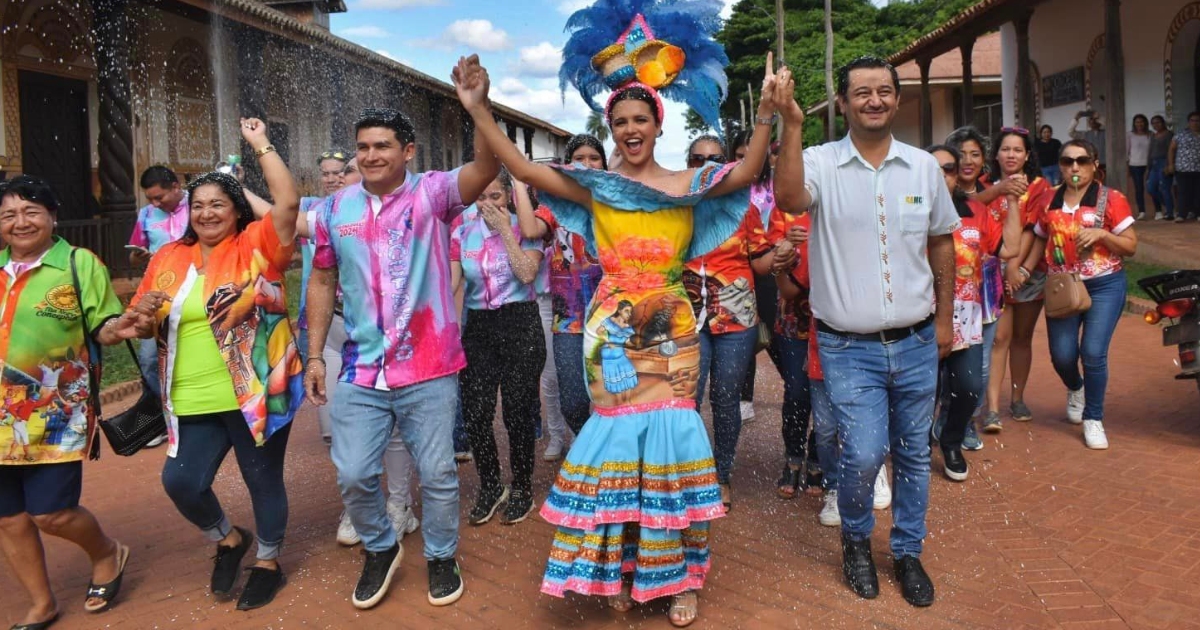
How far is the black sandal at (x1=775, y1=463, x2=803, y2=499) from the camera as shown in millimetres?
5309

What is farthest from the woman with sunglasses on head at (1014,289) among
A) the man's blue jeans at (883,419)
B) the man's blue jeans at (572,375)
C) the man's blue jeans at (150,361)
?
the man's blue jeans at (150,361)

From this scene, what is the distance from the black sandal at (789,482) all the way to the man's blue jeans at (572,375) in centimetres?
114

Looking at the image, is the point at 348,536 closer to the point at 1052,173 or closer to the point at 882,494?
the point at 882,494

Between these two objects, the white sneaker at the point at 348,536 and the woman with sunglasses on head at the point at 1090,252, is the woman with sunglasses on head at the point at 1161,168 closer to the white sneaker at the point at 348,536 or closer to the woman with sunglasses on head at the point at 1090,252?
the woman with sunglasses on head at the point at 1090,252

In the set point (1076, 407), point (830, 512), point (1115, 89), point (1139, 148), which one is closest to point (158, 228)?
point (830, 512)

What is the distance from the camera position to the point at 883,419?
3.92m

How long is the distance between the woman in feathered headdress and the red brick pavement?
11.7 inches

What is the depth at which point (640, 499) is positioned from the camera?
3.71 metres

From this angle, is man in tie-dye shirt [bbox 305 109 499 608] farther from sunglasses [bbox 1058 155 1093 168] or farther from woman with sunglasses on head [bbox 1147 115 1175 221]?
woman with sunglasses on head [bbox 1147 115 1175 221]

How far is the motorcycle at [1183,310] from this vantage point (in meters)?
5.91

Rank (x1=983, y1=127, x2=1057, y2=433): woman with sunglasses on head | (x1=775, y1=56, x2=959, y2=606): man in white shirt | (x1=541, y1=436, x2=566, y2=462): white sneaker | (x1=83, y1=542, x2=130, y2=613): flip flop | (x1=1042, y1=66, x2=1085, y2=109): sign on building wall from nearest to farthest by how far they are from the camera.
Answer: (x1=775, y1=56, x2=959, y2=606): man in white shirt
(x1=83, y1=542, x2=130, y2=613): flip flop
(x1=983, y1=127, x2=1057, y2=433): woman with sunglasses on head
(x1=541, y1=436, x2=566, y2=462): white sneaker
(x1=1042, y1=66, x2=1085, y2=109): sign on building wall

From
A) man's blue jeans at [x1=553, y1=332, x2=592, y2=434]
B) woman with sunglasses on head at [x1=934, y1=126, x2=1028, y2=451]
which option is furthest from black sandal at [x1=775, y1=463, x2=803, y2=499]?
man's blue jeans at [x1=553, y1=332, x2=592, y2=434]

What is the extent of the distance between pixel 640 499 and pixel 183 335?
197cm

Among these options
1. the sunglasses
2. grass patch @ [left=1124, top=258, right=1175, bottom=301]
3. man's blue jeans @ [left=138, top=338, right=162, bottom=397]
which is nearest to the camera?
the sunglasses
